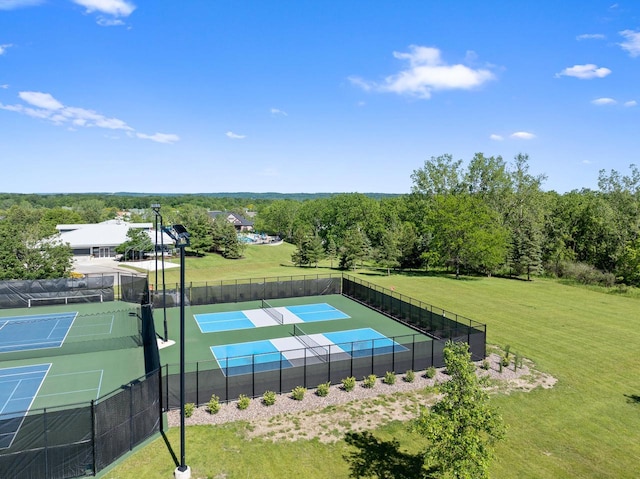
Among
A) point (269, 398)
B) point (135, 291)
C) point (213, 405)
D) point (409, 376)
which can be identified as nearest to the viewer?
point (213, 405)

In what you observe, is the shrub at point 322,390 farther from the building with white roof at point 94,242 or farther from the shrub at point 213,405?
the building with white roof at point 94,242

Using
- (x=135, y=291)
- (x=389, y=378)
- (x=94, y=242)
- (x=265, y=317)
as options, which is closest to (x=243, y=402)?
(x=389, y=378)

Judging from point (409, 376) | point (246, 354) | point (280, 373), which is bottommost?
point (246, 354)

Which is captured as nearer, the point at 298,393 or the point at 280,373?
the point at 298,393

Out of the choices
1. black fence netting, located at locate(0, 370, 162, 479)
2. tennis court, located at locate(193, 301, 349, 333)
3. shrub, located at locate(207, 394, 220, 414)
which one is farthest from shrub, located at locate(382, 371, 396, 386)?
tennis court, located at locate(193, 301, 349, 333)

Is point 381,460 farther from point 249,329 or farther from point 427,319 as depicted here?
point 249,329

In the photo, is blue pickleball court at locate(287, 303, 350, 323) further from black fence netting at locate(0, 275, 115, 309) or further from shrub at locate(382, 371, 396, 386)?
black fence netting at locate(0, 275, 115, 309)

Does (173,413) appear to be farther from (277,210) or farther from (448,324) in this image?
(277,210)
